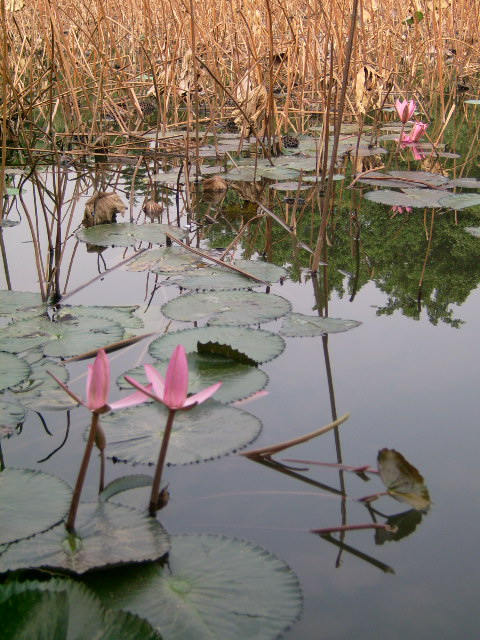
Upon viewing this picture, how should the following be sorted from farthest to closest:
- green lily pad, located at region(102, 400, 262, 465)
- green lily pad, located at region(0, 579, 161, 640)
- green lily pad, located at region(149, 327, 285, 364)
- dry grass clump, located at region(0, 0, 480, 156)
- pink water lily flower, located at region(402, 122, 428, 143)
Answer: pink water lily flower, located at region(402, 122, 428, 143) → dry grass clump, located at region(0, 0, 480, 156) → green lily pad, located at region(149, 327, 285, 364) → green lily pad, located at region(102, 400, 262, 465) → green lily pad, located at region(0, 579, 161, 640)

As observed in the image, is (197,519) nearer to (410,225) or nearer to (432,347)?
(432,347)

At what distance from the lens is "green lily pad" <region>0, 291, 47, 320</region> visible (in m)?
1.42

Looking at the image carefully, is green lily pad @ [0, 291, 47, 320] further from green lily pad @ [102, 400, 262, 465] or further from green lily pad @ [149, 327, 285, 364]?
green lily pad @ [102, 400, 262, 465]

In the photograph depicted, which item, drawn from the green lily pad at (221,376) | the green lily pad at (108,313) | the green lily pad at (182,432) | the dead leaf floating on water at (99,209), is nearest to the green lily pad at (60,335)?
the green lily pad at (108,313)

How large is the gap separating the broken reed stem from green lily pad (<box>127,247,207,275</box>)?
0.83 m

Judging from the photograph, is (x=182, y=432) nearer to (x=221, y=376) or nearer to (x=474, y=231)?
(x=221, y=376)

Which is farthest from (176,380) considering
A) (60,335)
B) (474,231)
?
(474,231)

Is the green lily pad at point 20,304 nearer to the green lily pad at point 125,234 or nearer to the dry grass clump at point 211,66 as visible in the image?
the dry grass clump at point 211,66

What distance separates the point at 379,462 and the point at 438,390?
310mm

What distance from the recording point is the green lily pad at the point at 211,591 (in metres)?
0.64

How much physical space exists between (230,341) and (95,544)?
0.60 meters

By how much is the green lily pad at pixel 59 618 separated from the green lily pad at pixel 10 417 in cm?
37

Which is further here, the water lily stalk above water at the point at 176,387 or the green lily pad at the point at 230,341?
the green lily pad at the point at 230,341

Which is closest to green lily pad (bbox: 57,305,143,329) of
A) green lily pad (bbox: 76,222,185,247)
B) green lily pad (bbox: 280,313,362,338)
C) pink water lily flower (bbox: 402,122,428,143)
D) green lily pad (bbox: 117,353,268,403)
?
green lily pad (bbox: 117,353,268,403)
